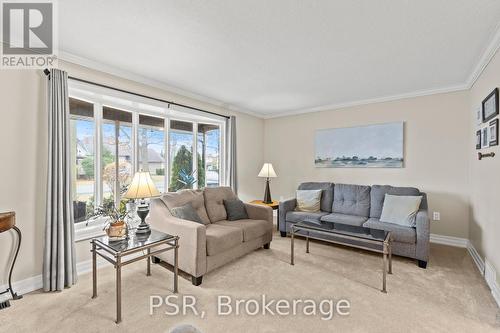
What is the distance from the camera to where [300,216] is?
3758mm

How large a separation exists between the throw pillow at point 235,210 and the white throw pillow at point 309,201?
105 centimetres

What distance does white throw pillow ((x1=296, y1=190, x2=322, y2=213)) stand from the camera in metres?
3.97

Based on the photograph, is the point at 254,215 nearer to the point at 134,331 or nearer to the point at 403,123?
the point at 134,331

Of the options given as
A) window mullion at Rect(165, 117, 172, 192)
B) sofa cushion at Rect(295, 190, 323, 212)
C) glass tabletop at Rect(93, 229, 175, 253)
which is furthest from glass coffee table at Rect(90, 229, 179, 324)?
sofa cushion at Rect(295, 190, 323, 212)

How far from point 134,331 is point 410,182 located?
4156 mm

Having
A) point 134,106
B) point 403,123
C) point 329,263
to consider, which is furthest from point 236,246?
point 403,123

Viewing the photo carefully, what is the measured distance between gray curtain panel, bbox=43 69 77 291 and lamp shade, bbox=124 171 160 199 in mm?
698

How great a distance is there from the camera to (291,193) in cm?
509

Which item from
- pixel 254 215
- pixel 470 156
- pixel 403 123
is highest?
pixel 403 123

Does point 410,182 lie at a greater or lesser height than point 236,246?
greater

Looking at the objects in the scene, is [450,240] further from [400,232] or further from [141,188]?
[141,188]

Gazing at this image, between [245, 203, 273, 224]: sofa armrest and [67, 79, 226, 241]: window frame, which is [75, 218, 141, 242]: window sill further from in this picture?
[245, 203, 273, 224]: sofa armrest

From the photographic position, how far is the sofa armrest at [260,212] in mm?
3479

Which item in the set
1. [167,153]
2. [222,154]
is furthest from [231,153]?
[167,153]
